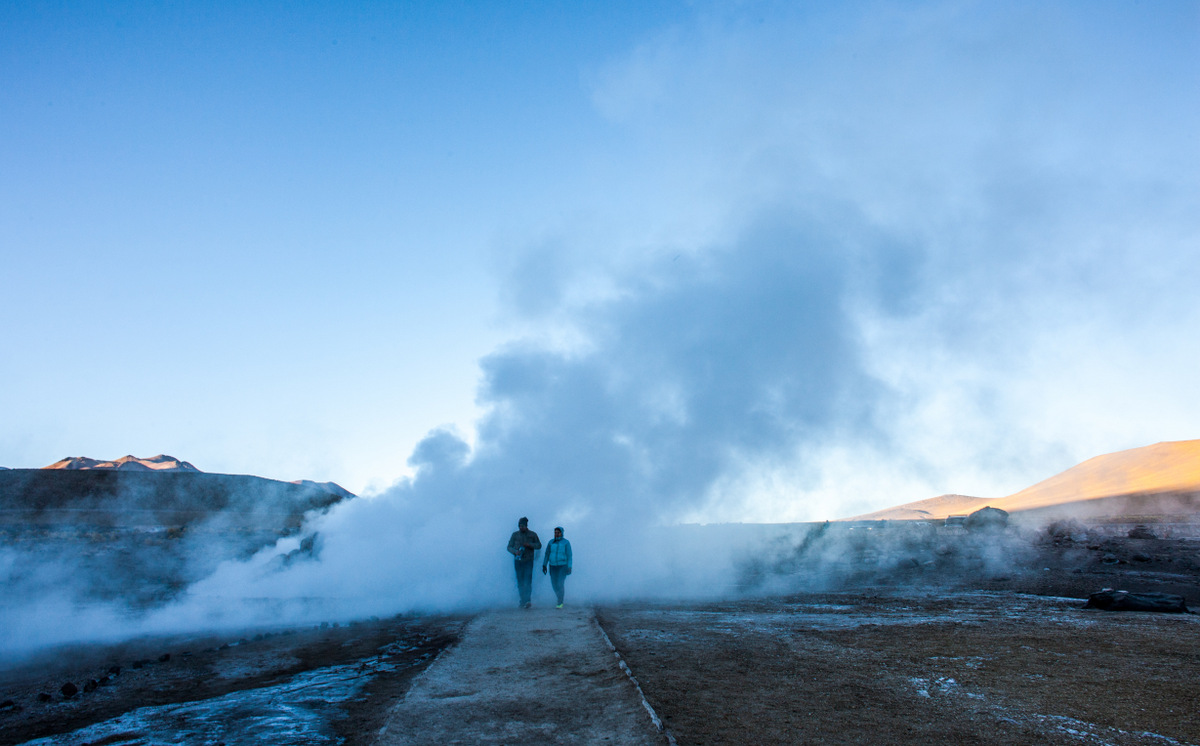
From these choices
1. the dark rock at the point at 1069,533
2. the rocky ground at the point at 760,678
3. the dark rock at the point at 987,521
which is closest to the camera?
the rocky ground at the point at 760,678

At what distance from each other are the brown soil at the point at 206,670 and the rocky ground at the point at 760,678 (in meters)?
0.03

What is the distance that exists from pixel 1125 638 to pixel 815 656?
4.00 m

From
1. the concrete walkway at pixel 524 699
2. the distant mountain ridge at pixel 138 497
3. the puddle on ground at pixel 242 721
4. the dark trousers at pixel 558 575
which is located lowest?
the concrete walkway at pixel 524 699

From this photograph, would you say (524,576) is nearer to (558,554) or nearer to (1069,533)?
(558,554)

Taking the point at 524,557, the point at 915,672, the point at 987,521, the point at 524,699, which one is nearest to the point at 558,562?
the point at 524,557

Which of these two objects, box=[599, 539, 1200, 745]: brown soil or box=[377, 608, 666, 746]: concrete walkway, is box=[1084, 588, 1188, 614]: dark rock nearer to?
box=[599, 539, 1200, 745]: brown soil

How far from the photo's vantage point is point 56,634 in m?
9.66

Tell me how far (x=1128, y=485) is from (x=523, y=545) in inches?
2528

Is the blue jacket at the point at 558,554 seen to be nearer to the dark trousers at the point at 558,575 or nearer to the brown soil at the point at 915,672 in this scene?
the dark trousers at the point at 558,575

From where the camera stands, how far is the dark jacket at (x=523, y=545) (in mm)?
11836

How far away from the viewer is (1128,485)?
2179 inches

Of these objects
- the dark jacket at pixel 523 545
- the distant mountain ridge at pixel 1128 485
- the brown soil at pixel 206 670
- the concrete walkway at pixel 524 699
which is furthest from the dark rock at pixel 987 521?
the concrete walkway at pixel 524 699

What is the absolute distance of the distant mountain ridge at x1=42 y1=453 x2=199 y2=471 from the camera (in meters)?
66.9

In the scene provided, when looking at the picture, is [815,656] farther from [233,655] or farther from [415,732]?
[233,655]
